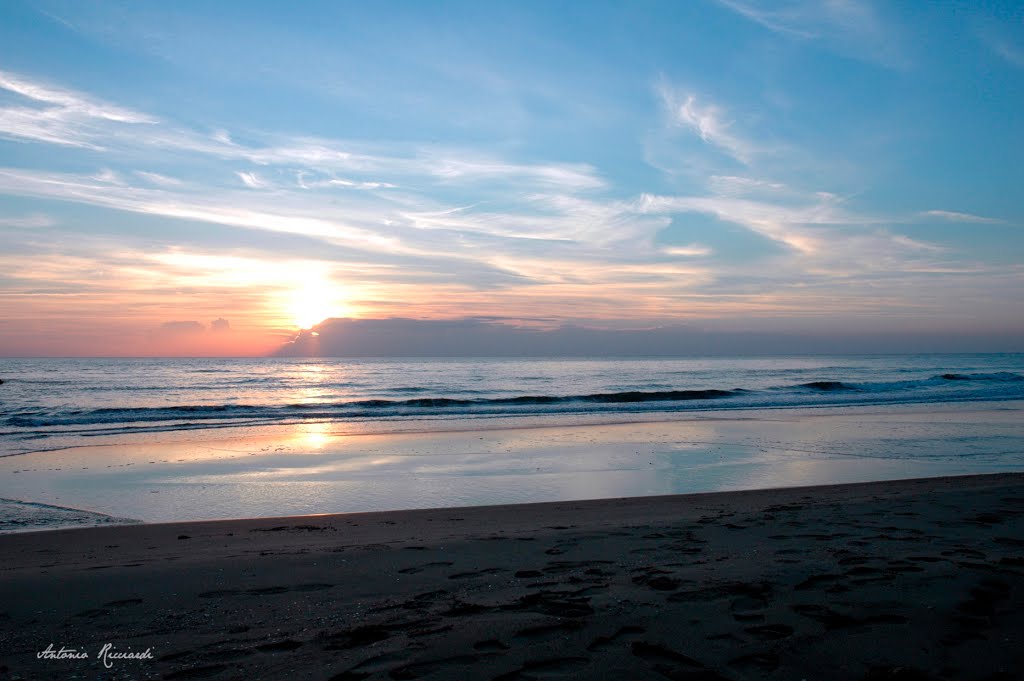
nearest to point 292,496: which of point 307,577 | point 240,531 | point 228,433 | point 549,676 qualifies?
point 240,531

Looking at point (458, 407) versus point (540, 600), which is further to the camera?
point (458, 407)

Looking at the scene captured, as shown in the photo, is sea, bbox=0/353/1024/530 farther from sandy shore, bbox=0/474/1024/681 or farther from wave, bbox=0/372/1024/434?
sandy shore, bbox=0/474/1024/681

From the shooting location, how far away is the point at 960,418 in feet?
74.7

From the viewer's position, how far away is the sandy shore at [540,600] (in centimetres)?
359

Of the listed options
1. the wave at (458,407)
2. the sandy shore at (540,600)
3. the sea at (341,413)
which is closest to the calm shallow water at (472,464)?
the sea at (341,413)

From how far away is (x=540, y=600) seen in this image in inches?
179

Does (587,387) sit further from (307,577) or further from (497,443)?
(307,577)

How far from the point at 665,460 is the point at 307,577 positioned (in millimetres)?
9882
